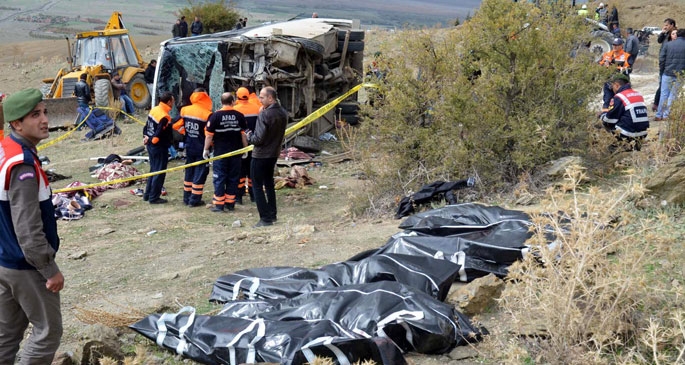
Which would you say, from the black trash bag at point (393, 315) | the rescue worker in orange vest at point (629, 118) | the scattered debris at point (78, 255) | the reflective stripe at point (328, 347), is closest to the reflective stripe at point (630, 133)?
the rescue worker in orange vest at point (629, 118)

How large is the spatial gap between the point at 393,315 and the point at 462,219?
2.22 meters

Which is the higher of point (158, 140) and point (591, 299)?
point (591, 299)

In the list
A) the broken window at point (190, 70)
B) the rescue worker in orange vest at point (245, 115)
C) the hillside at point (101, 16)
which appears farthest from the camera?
the hillside at point (101, 16)

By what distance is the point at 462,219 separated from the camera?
632 cm

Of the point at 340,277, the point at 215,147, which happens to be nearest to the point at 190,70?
the point at 215,147

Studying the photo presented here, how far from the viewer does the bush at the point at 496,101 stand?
318 inches

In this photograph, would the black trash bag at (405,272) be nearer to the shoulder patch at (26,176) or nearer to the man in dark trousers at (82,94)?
the shoulder patch at (26,176)

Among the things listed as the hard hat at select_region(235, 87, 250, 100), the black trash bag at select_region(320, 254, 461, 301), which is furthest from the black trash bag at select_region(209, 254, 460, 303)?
the hard hat at select_region(235, 87, 250, 100)

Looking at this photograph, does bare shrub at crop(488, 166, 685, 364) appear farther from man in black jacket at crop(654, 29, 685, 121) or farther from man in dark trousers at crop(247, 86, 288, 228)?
man in black jacket at crop(654, 29, 685, 121)

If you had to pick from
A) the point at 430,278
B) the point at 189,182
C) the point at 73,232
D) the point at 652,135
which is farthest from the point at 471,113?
the point at 73,232

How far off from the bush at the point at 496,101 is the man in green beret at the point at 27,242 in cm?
509

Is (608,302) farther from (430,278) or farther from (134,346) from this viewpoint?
(134,346)

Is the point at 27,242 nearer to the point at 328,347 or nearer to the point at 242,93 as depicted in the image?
the point at 328,347

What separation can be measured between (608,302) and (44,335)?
10.3 feet
